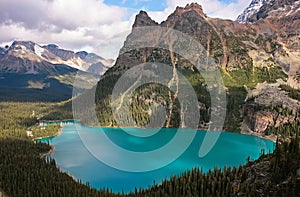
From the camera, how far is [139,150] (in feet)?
316

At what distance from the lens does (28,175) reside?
6212cm

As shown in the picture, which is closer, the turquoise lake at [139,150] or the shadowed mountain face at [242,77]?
the turquoise lake at [139,150]

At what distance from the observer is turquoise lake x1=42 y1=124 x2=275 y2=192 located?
69062 mm

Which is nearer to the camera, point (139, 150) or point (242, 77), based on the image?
point (139, 150)

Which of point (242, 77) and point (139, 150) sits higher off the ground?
point (242, 77)

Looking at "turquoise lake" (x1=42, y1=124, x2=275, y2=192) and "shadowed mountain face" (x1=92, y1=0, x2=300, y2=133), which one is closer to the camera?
"turquoise lake" (x1=42, y1=124, x2=275, y2=192)

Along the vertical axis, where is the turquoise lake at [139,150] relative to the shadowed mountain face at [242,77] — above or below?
below

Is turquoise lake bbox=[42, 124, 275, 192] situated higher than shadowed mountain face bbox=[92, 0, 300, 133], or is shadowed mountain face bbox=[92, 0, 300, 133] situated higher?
shadowed mountain face bbox=[92, 0, 300, 133]

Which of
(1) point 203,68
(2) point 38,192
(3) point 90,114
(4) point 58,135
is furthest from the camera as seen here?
(1) point 203,68

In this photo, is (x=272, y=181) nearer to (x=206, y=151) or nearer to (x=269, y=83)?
(x=206, y=151)

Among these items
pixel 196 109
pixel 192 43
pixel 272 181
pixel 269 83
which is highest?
pixel 192 43

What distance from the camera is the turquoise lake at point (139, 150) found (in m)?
69.1

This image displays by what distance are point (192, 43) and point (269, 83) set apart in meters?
60.4

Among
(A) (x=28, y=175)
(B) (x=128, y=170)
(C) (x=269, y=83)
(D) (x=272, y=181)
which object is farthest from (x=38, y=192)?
(C) (x=269, y=83)
